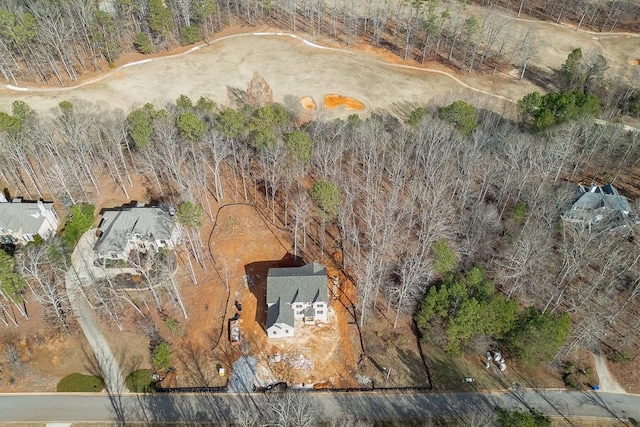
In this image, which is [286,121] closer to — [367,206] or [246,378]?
[367,206]

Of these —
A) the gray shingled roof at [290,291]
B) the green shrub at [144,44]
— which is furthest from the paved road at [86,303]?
the green shrub at [144,44]

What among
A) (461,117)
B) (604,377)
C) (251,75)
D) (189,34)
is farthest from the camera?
(189,34)

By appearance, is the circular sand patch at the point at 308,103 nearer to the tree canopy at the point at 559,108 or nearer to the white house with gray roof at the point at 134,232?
the white house with gray roof at the point at 134,232

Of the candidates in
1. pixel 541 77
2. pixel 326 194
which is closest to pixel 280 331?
pixel 326 194

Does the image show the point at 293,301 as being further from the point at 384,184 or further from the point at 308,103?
the point at 308,103

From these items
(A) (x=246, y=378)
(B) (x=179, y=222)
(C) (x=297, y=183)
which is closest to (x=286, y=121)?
(C) (x=297, y=183)
